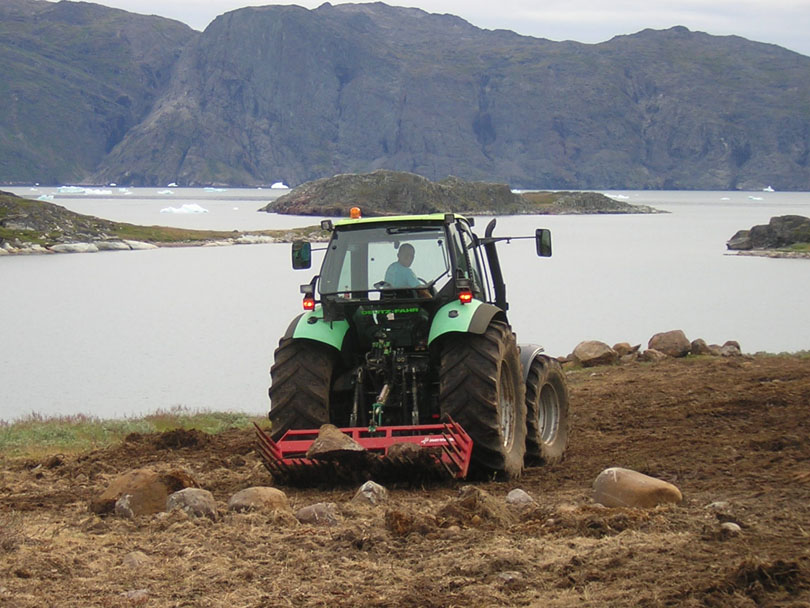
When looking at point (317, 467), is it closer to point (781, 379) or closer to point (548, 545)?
point (548, 545)

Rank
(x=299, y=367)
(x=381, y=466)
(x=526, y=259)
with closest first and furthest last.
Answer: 1. (x=381, y=466)
2. (x=299, y=367)
3. (x=526, y=259)

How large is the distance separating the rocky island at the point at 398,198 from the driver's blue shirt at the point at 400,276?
258 feet

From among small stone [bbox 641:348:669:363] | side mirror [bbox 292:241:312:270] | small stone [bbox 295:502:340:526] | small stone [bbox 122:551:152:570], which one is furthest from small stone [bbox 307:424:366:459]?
small stone [bbox 641:348:669:363]

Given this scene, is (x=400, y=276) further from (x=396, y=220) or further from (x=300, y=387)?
(x=300, y=387)

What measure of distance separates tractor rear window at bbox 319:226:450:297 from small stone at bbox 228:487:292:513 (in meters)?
2.21

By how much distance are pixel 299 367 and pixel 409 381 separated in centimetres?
90

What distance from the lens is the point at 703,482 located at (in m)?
8.96

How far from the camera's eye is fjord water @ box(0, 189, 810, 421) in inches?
834

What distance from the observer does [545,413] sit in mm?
11188

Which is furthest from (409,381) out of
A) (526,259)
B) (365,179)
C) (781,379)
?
(365,179)

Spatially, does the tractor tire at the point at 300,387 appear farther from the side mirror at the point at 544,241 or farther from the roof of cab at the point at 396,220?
the side mirror at the point at 544,241

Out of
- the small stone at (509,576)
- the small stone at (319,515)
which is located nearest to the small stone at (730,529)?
the small stone at (509,576)

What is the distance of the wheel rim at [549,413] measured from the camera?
11.1m

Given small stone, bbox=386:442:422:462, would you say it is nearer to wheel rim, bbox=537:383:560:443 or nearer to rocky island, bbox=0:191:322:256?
wheel rim, bbox=537:383:560:443
